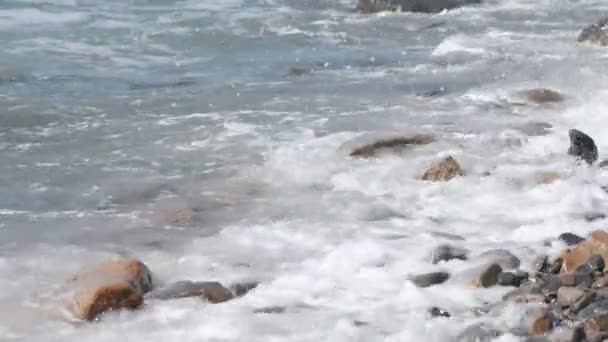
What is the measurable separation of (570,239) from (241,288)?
6.13 feet

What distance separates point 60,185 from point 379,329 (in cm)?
371

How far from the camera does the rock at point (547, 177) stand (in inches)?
277

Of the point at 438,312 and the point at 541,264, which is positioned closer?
the point at 438,312

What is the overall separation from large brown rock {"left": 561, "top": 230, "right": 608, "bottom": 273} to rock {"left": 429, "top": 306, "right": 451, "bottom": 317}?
27.7 inches

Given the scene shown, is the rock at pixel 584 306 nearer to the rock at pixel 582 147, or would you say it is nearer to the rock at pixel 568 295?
the rock at pixel 568 295

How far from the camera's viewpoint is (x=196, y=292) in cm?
528

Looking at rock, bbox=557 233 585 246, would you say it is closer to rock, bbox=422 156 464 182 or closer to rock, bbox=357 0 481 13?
rock, bbox=422 156 464 182

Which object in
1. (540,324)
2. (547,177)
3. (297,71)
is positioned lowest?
(297,71)

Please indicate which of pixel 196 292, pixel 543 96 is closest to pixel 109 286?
pixel 196 292

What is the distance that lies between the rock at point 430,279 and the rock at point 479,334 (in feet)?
2.16

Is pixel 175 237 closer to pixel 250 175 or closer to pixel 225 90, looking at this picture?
pixel 250 175

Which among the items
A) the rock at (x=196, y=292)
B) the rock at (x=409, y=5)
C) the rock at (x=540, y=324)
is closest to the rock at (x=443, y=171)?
the rock at (x=196, y=292)

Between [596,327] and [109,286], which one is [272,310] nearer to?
[109,286]

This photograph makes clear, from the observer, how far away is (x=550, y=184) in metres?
6.97
